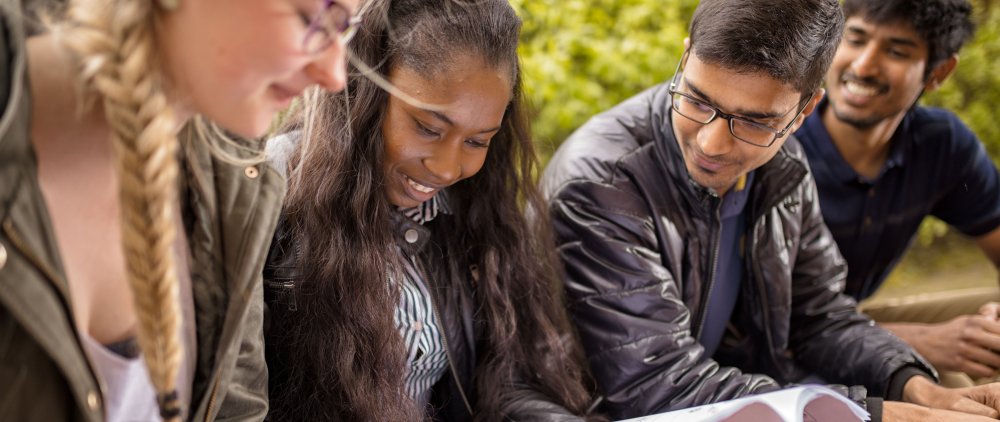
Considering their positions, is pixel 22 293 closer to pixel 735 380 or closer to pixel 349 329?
pixel 349 329

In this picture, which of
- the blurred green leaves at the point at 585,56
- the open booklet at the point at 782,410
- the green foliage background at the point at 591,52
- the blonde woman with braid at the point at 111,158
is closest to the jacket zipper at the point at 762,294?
the open booklet at the point at 782,410

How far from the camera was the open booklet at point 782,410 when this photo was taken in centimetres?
172

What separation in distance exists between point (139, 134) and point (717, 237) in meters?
1.61

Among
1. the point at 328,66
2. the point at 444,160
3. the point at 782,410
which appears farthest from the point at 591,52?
the point at 328,66

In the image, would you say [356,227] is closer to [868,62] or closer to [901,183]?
[868,62]

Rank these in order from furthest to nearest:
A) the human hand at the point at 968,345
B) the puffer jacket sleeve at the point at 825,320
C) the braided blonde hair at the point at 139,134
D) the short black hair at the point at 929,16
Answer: the short black hair at the point at 929,16, the human hand at the point at 968,345, the puffer jacket sleeve at the point at 825,320, the braided blonde hair at the point at 139,134

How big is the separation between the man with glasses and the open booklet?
24cm

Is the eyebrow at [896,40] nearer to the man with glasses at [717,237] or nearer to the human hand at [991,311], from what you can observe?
the man with glasses at [717,237]

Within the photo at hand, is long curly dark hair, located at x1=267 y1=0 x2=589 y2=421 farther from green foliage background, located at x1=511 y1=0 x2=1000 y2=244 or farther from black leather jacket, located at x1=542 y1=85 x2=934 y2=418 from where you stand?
green foliage background, located at x1=511 y1=0 x2=1000 y2=244

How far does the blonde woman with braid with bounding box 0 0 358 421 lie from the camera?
1.10 metres

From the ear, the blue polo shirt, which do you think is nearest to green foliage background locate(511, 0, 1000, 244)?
the ear

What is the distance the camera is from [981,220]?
3168 millimetres

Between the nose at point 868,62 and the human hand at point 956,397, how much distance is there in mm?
1036

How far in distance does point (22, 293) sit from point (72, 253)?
0.18 metres
